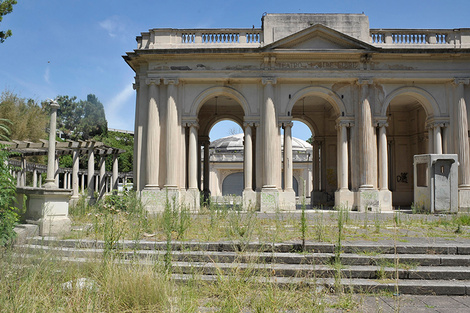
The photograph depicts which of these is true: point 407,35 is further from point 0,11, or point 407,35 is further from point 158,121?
point 0,11

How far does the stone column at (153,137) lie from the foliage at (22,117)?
14.8 metres

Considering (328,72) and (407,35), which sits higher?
(407,35)

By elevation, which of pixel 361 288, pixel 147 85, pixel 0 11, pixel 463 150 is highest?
pixel 0 11

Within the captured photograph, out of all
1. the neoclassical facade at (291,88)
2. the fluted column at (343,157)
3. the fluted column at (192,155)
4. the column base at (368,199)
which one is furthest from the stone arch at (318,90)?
the fluted column at (192,155)

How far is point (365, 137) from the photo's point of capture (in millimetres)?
17391

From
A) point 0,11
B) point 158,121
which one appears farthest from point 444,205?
point 0,11

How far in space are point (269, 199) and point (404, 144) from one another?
11211 millimetres

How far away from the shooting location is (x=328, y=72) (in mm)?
17484

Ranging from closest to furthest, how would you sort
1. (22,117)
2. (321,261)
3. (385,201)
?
(321,261)
(385,201)
(22,117)

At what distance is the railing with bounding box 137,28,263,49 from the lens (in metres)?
17.9

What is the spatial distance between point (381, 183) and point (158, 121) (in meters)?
11.0

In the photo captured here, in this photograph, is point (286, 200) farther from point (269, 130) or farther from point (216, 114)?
point (216, 114)

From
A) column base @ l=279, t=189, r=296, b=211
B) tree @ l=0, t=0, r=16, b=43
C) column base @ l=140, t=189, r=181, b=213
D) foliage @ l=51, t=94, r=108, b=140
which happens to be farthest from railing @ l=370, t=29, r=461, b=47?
foliage @ l=51, t=94, r=108, b=140

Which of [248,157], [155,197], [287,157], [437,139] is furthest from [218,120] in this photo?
[437,139]
